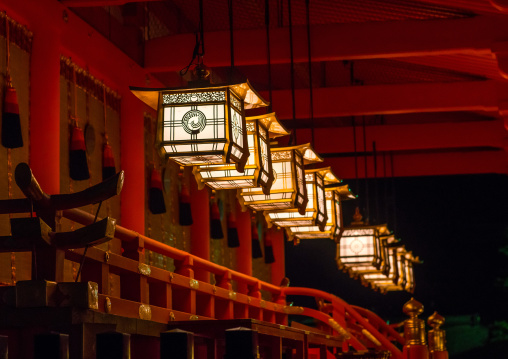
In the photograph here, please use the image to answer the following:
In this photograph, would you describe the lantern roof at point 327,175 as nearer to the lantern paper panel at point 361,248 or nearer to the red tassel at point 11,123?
the red tassel at point 11,123

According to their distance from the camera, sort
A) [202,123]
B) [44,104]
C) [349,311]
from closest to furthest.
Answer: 1. [202,123]
2. [44,104]
3. [349,311]

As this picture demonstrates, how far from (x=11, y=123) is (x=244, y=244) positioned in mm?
7620

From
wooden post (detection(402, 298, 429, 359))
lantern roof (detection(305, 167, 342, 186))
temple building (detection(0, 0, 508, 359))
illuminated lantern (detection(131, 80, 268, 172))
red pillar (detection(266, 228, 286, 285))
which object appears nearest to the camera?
temple building (detection(0, 0, 508, 359))

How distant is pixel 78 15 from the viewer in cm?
912

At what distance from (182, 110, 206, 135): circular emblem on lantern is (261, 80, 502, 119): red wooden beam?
20.9 ft

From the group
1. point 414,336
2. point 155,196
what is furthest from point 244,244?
point 414,336

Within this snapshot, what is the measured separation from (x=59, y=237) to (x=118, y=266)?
114 centimetres

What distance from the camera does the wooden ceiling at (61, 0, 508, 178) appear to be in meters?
10.0

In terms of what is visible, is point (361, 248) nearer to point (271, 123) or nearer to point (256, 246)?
point (256, 246)

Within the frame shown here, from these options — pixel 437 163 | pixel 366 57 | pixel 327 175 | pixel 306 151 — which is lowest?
pixel 327 175

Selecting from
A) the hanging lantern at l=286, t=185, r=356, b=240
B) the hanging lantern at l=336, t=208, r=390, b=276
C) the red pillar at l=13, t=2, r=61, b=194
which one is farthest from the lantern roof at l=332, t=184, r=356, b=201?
the hanging lantern at l=336, t=208, r=390, b=276

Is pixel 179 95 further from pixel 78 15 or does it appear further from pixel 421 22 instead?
pixel 421 22

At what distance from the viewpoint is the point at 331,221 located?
9.49 m

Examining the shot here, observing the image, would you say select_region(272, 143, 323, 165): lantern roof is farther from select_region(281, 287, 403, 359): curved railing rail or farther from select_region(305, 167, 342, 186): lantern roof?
select_region(281, 287, 403, 359): curved railing rail
